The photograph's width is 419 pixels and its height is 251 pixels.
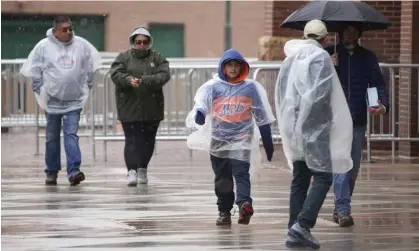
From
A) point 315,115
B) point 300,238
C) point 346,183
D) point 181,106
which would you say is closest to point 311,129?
point 315,115

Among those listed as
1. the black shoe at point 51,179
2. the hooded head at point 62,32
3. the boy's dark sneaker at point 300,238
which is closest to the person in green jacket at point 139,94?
the hooded head at point 62,32

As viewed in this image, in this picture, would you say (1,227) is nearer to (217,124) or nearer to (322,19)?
(217,124)

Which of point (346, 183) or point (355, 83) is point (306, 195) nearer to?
point (346, 183)

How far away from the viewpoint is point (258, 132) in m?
12.4

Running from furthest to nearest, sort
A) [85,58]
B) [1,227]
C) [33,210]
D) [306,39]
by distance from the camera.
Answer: [85,58] < [33,210] < [1,227] < [306,39]

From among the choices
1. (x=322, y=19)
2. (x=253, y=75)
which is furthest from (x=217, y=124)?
(x=253, y=75)

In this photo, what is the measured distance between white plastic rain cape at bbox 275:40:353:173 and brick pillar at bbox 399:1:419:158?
361 inches

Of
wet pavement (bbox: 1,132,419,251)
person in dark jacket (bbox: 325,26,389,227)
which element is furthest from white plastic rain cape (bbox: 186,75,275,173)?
person in dark jacket (bbox: 325,26,389,227)

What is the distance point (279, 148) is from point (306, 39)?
10.3m

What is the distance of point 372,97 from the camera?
39.3 ft

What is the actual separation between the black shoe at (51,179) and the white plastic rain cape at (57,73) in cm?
68

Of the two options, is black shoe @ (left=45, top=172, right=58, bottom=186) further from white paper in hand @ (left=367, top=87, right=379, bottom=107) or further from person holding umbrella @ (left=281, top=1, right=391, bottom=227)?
white paper in hand @ (left=367, top=87, right=379, bottom=107)

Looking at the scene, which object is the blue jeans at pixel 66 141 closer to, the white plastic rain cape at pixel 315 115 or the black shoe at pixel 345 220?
the black shoe at pixel 345 220

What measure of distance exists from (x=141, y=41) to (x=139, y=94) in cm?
59
